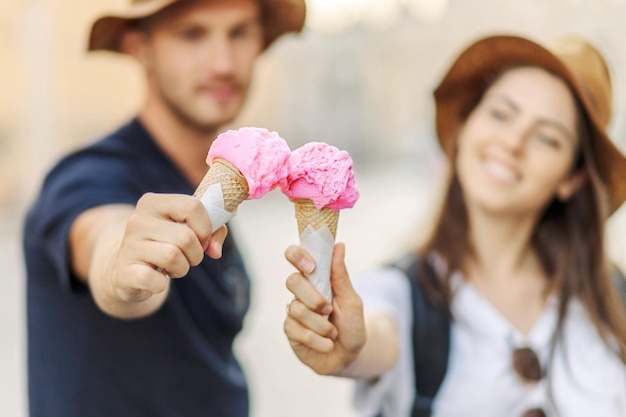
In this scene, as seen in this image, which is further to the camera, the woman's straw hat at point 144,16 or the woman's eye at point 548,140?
the woman's straw hat at point 144,16

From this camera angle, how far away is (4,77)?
10.2 meters

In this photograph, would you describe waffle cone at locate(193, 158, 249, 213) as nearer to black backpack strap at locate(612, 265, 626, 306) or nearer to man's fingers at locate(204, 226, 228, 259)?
man's fingers at locate(204, 226, 228, 259)

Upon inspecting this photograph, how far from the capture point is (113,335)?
2.25 m

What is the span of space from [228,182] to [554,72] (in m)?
1.28

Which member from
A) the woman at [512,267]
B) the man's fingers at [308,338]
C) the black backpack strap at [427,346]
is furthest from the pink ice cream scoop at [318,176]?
the black backpack strap at [427,346]

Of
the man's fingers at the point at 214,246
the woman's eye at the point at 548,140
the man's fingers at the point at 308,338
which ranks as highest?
the man's fingers at the point at 214,246

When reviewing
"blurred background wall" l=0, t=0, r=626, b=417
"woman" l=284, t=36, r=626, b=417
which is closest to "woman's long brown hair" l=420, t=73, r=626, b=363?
"woman" l=284, t=36, r=626, b=417

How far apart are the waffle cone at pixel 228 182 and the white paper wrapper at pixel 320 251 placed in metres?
0.18

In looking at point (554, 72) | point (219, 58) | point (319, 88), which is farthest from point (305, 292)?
point (319, 88)

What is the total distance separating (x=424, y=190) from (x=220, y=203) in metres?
12.7

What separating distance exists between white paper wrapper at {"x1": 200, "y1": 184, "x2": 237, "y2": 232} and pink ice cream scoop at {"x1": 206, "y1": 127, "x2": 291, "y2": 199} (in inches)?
2.6

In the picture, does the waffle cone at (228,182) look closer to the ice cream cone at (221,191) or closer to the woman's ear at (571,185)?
the ice cream cone at (221,191)

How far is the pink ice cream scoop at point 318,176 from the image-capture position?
1.68m

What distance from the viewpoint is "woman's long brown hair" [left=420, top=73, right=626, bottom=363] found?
2.46m
